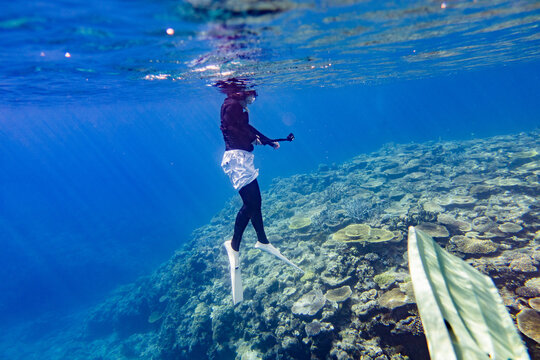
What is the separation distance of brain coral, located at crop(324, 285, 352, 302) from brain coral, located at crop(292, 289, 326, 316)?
17 centimetres

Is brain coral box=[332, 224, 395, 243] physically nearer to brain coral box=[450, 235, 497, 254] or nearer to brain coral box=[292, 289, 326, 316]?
brain coral box=[450, 235, 497, 254]

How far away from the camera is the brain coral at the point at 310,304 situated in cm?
541

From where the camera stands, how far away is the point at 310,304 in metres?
5.62

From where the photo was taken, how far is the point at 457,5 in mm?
9250

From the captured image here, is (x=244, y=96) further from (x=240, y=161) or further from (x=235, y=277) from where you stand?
(x=235, y=277)

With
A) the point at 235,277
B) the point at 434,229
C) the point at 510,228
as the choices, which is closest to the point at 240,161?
the point at 235,277

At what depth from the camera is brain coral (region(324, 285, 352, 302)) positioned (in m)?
5.38

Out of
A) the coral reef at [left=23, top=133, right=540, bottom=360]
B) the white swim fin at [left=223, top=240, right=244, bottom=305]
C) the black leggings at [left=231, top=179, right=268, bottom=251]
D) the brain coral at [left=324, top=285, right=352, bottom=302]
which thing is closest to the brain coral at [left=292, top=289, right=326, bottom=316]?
the coral reef at [left=23, top=133, right=540, bottom=360]

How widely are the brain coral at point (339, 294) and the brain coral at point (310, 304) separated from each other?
0.17 meters

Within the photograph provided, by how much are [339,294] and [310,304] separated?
2.31ft

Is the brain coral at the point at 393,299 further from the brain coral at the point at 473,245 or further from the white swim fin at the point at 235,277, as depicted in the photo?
the white swim fin at the point at 235,277

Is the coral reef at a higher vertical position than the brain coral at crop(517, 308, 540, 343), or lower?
lower

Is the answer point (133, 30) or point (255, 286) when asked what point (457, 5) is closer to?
point (133, 30)

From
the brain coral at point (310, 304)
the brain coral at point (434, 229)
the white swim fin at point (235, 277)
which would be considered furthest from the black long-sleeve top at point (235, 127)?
the brain coral at point (434, 229)
